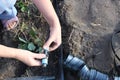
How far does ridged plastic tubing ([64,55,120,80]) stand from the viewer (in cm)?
183

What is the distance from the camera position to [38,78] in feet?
6.36

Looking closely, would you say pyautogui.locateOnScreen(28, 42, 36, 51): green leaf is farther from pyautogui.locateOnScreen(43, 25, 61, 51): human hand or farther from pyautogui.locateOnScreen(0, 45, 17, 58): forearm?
pyautogui.locateOnScreen(0, 45, 17, 58): forearm

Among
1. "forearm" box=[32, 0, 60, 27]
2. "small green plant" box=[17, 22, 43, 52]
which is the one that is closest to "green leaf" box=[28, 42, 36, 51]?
"small green plant" box=[17, 22, 43, 52]

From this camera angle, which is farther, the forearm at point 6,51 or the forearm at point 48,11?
the forearm at point 48,11

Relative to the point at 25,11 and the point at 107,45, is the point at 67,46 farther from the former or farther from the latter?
the point at 25,11

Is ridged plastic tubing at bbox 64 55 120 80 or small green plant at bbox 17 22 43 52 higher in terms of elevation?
small green plant at bbox 17 22 43 52

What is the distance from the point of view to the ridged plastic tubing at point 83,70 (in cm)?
183

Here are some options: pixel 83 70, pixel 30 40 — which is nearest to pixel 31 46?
pixel 30 40

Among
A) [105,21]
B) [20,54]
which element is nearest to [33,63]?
[20,54]

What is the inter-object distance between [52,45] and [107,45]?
455 mm

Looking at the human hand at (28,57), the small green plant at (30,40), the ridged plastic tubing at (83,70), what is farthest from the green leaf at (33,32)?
the human hand at (28,57)

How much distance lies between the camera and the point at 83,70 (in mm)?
1846

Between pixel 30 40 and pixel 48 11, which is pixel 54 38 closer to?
pixel 48 11

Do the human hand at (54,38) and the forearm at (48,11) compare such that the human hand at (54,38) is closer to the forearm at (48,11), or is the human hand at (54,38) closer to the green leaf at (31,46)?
the forearm at (48,11)
